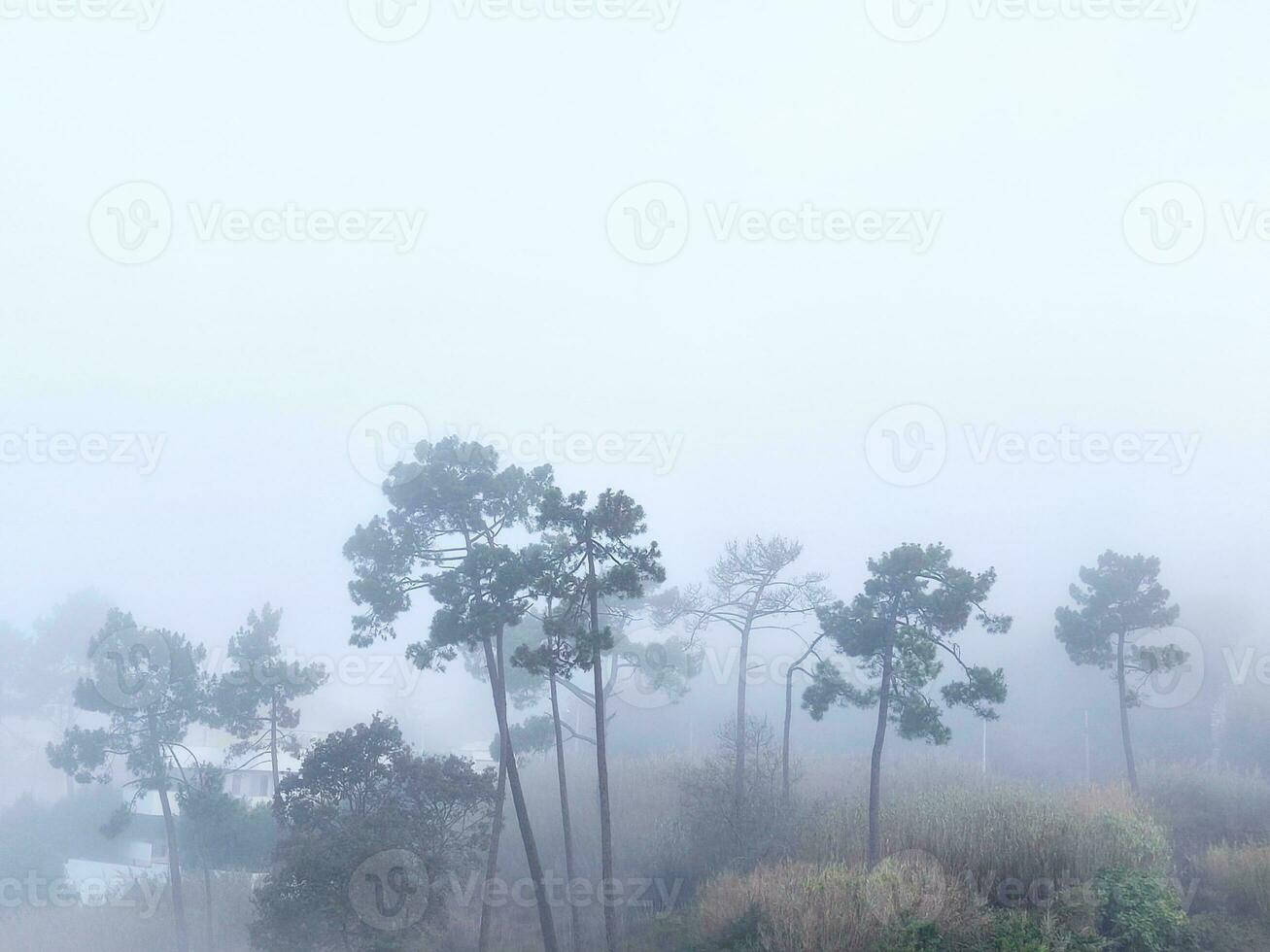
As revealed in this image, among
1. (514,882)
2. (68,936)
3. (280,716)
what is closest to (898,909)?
(514,882)

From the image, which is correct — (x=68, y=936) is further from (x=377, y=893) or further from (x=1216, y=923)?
(x=1216, y=923)

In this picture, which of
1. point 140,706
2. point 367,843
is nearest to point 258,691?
point 140,706

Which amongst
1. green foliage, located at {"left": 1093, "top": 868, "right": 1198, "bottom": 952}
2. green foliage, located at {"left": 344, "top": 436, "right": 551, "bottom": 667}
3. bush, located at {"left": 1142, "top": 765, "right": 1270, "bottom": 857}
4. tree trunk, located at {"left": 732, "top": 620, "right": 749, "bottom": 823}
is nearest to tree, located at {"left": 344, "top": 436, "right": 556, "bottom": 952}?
green foliage, located at {"left": 344, "top": 436, "right": 551, "bottom": 667}

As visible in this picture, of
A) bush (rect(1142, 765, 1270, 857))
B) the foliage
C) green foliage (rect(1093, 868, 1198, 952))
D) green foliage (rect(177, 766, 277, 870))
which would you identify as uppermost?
green foliage (rect(1093, 868, 1198, 952))

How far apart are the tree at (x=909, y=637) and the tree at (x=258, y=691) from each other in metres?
25.1

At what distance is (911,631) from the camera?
3288cm

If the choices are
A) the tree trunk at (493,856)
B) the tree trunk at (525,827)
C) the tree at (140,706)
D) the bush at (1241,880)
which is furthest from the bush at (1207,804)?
the tree at (140,706)

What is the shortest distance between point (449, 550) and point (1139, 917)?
23.2m

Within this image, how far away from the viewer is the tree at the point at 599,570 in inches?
1203

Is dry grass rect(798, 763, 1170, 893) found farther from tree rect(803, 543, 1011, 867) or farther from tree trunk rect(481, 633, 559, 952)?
tree trunk rect(481, 633, 559, 952)

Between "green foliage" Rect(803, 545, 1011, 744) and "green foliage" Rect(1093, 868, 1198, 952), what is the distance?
261 inches

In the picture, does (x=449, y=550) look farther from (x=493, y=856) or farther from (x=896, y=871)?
(x=896, y=871)

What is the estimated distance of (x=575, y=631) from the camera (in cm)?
3070

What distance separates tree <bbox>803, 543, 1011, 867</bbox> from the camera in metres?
31.7
